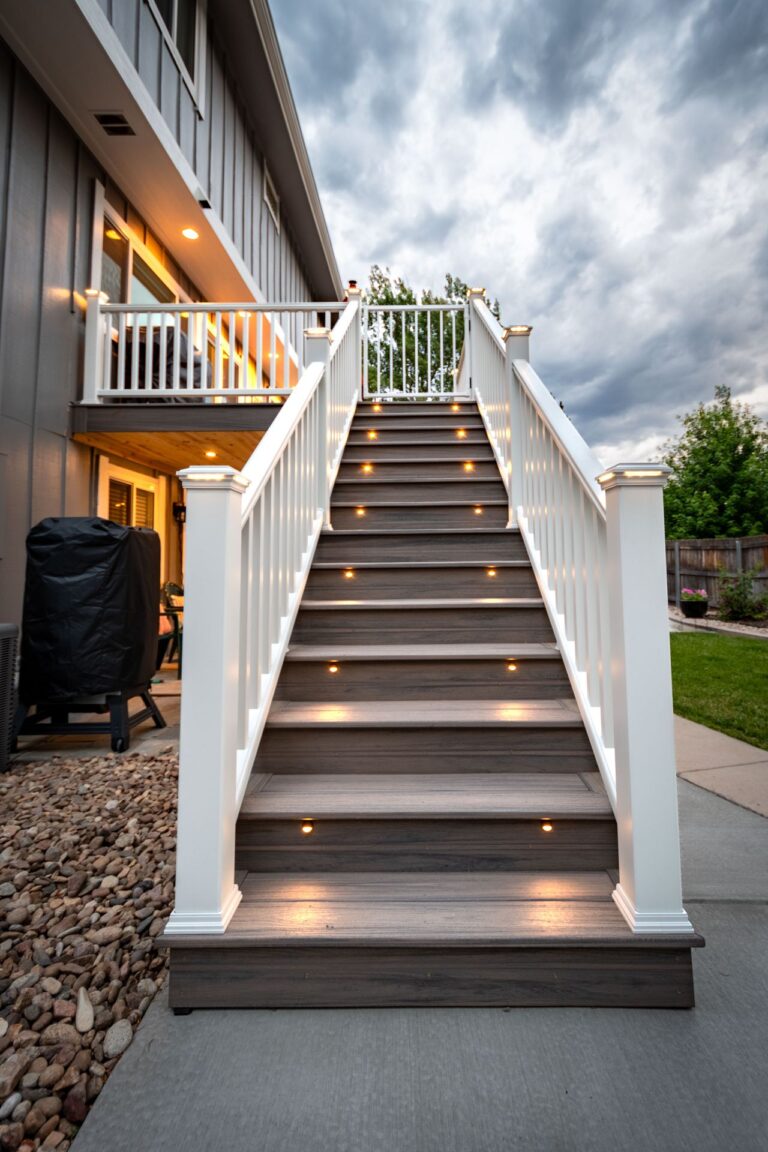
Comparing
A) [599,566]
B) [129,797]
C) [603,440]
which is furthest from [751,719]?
[603,440]

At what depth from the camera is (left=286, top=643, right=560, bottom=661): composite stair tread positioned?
2084 millimetres

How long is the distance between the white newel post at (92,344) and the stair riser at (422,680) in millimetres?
3635

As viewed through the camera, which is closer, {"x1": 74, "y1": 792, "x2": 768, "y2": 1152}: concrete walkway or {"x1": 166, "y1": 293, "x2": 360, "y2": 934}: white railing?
{"x1": 74, "y1": 792, "x2": 768, "y2": 1152}: concrete walkway

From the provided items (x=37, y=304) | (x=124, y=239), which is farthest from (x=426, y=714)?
(x=124, y=239)

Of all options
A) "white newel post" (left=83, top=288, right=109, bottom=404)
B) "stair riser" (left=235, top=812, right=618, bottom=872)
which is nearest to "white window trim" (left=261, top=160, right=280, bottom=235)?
"white newel post" (left=83, top=288, right=109, bottom=404)

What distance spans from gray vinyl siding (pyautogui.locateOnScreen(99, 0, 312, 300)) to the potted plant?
8.63 m

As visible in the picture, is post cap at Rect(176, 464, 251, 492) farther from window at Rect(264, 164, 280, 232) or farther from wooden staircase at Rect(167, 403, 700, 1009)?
window at Rect(264, 164, 280, 232)

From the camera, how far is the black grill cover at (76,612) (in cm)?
284

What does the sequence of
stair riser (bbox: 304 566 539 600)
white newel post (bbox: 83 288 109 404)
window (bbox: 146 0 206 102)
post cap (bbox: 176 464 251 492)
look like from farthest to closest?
1. window (bbox: 146 0 206 102)
2. white newel post (bbox: 83 288 109 404)
3. stair riser (bbox: 304 566 539 600)
4. post cap (bbox: 176 464 251 492)

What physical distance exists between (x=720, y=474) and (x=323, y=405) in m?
19.7

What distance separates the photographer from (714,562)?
10742 mm

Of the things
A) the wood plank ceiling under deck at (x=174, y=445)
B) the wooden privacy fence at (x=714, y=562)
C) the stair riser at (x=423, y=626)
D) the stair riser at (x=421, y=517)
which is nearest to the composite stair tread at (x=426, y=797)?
the stair riser at (x=423, y=626)

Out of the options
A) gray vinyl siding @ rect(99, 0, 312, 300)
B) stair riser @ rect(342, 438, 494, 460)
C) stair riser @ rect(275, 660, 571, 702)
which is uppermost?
gray vinyl siding @ rect(99, 0, 312, 300)

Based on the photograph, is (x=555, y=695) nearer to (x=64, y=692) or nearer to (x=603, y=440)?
(x=64, y=692)
